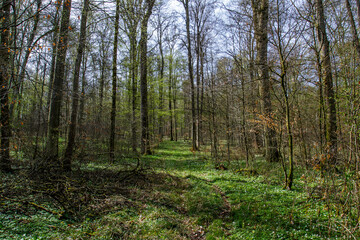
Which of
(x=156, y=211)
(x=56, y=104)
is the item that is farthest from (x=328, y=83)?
(x=56, y=104)

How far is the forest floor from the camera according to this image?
3.80 m

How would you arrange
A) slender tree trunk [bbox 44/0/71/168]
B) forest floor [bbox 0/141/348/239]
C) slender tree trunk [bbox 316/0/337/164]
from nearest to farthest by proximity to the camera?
forest floor [bbox 0/141/348/239] → slender tree trunk [bbox 316/0/337/164] → slender tree trunk [bbox 44/0/71/168]

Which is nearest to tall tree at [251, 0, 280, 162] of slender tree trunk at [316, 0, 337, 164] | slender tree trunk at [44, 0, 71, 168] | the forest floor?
slender tree trunk at [316, 0, 337, 164]

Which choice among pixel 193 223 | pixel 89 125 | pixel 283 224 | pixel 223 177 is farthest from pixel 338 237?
pixel 89 125

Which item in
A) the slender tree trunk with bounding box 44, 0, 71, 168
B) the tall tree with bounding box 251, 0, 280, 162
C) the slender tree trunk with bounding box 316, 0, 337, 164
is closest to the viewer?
the slender tree trunk with bounding box 316, 0, 337, 164

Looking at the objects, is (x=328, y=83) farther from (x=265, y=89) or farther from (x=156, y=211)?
(x=156, y=211)

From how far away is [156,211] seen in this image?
4961 mm

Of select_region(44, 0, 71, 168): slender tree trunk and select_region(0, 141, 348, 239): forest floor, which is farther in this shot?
select_region(44, 0, 71, 168): slender tree trunk

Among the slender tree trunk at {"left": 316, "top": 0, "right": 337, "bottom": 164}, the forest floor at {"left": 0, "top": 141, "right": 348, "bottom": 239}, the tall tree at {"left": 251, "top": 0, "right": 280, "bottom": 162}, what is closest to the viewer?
the forest floor at {"left": 0, "top": 141, "right": 348, "bottom": 239}

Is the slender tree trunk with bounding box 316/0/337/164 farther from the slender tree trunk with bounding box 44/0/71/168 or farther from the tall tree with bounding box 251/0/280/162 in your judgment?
the slender tree trunk with bounding box 44/0/71/168

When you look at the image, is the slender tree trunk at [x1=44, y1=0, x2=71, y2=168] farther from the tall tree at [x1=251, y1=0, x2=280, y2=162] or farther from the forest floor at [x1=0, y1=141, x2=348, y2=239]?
the tall tree at [x1=251, y1=0, x2=280, y2=162]

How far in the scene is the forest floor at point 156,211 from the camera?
3.80 metres

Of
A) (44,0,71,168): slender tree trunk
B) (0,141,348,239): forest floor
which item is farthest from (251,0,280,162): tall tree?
(44,0,71,168): slender tree trunk

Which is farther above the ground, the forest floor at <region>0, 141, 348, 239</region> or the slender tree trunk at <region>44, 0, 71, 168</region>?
the slender tree trunk at <region>44, 0, 71, 168</region>
